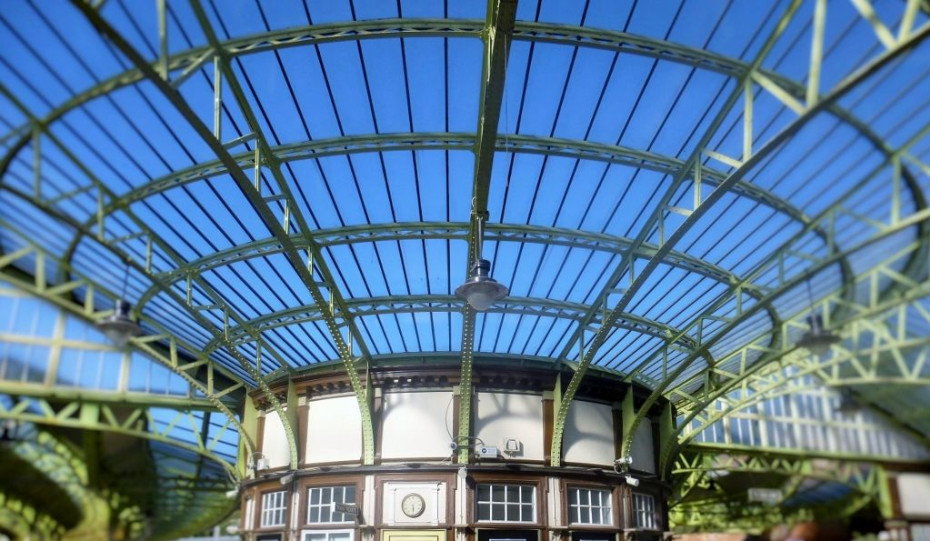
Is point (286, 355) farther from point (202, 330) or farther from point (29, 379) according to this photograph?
point (29, 379)

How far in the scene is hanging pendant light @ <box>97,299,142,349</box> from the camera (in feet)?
55.4

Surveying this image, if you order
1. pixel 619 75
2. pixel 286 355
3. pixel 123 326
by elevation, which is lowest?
pixel 123 326

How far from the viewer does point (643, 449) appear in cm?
2419

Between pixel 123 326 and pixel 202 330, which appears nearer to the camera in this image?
pixel 123 326

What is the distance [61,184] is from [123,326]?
387 centimetres

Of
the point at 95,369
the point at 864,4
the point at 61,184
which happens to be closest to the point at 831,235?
the point at 864,4

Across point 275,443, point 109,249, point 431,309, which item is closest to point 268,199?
point 109,249

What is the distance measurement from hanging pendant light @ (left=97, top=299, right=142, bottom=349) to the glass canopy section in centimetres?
181

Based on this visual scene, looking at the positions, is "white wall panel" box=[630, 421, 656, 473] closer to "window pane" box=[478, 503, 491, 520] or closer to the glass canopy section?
the glass canopy section

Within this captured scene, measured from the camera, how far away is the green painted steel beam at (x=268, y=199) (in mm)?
11391

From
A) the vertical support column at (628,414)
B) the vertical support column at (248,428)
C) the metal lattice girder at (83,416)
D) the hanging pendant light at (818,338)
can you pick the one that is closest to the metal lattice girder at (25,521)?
the metal lattice girder at (83,416)

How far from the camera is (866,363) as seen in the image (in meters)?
11.4

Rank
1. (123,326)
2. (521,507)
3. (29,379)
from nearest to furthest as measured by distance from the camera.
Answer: (123,326)
(521,507)
(29,379)

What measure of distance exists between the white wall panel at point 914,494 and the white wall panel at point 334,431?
15.6 m
